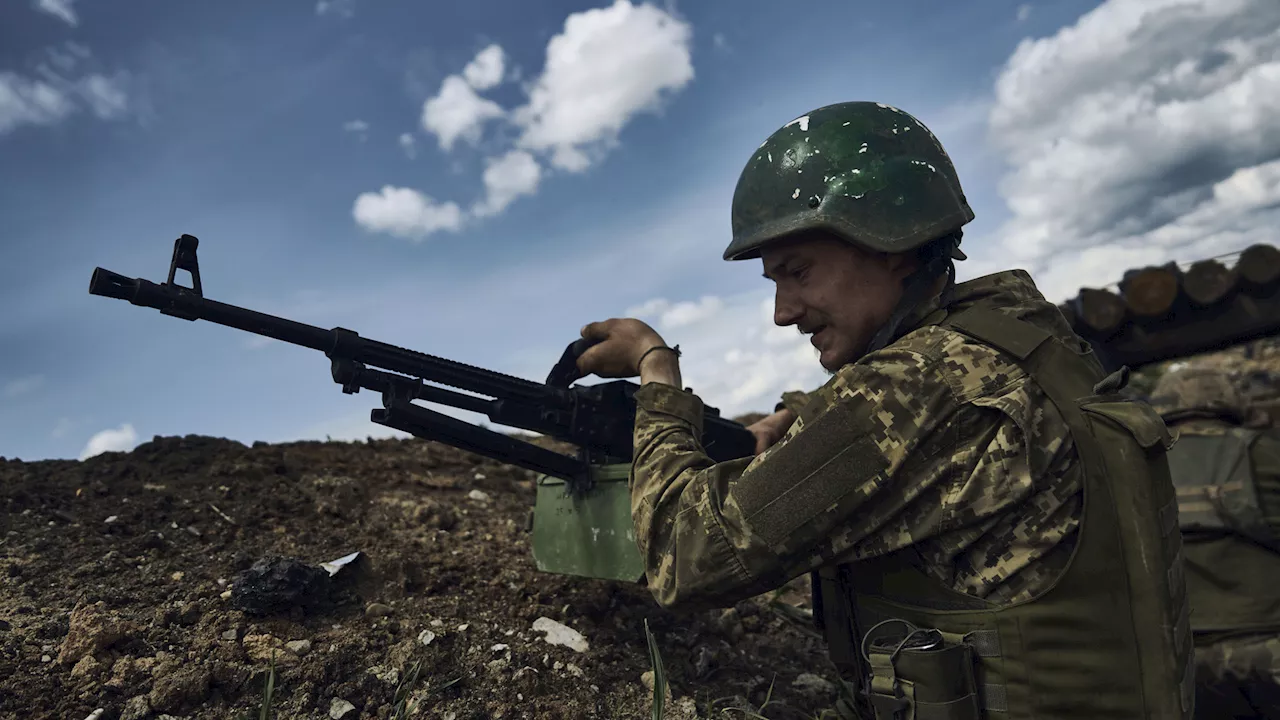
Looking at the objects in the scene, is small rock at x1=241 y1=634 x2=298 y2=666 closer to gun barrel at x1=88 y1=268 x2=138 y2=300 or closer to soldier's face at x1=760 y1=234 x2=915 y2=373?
gun barrel at x1=88 y1=268 x2=138 y2=300

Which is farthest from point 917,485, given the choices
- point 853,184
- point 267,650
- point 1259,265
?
point 1259,265

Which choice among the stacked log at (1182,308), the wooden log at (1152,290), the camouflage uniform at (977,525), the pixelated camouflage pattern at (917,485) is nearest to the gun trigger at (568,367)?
the camouflage uniform at (977,525)

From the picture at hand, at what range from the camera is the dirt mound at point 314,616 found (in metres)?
3.40

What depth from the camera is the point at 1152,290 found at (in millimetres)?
8398

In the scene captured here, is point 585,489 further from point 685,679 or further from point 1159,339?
point 1159,339

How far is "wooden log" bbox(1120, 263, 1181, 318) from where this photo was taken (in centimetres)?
834

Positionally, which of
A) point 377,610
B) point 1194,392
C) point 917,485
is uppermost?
point 1194,392

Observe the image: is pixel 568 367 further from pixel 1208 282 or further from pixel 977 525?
pixel 1208 282

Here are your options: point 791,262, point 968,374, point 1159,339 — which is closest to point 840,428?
point 968,374

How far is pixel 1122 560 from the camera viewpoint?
2.45 m

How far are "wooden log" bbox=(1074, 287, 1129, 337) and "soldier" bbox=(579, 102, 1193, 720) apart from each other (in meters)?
6.57

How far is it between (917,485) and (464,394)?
218 cm

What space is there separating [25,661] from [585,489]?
2499mm

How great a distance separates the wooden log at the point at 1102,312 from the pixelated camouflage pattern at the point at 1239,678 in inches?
172
